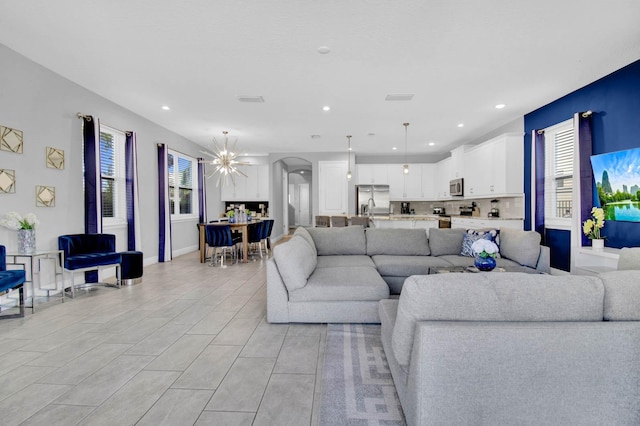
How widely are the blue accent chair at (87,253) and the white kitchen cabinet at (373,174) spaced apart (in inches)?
Answer: 263

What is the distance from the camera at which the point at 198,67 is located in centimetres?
373

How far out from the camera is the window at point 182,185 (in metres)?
7.28

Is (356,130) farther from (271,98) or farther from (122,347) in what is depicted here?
(122,347)

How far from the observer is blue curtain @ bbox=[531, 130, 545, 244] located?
523 cm

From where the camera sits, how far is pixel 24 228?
138 inches

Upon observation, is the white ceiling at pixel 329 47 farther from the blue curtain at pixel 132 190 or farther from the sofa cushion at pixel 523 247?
the sofa cushion at pixel 523 247

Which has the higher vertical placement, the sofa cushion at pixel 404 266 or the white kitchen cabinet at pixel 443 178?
the white kitchen cabinet at pixel 443 178

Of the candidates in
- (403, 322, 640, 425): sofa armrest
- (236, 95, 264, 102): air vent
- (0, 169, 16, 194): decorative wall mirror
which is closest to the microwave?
(236, 95, 264, 102): air vent

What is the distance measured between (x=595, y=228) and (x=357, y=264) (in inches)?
125

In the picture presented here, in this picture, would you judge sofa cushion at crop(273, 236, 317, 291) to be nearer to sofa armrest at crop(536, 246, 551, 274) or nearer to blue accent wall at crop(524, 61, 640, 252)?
sofa armrest at crop(536, 246, 551, 274)

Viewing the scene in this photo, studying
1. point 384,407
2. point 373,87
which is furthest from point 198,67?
point 384,407

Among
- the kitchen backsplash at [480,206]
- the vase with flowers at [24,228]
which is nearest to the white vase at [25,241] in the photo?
the vase with flowers at [24,228]

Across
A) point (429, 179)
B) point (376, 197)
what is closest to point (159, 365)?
point (376, 197)

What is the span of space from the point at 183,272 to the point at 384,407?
4.64 m
